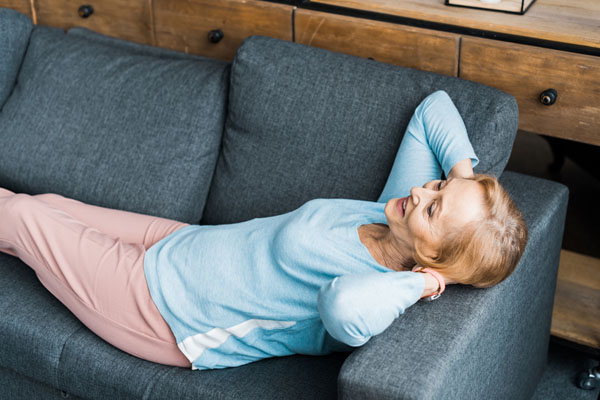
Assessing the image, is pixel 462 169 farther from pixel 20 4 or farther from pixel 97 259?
pixel 20 4

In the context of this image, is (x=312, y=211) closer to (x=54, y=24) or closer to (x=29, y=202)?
(x=29, y=202)

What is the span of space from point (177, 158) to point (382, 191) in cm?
61

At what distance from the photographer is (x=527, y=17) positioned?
1.89 meters

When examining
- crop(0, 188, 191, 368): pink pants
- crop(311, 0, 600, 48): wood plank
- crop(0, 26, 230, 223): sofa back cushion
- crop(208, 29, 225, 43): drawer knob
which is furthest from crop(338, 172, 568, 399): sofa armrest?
crop(208, 29, 225, 43): drawer knob

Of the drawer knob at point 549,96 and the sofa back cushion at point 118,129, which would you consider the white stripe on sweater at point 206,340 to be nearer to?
the sofa back cushion at point 118,129

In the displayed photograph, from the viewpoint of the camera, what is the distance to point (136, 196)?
200cm

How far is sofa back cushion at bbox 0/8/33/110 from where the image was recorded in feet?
7.29

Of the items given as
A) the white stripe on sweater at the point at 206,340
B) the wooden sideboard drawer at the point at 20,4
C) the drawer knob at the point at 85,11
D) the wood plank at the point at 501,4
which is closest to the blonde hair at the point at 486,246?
the white stripe on sweater at the point at 206,340

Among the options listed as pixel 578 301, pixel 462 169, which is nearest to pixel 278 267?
pixel 462 169

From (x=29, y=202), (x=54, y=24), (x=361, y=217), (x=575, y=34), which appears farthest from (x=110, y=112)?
(x=575, y=34)

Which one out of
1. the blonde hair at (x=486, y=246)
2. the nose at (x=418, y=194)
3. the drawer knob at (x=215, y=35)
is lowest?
the blonde hair at (x=486, y=246)

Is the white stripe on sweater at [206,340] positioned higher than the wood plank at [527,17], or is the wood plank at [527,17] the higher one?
the wood plank at [527,17]

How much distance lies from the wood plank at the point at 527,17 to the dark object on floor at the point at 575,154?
1.43 feet

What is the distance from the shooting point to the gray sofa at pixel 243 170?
142cm
